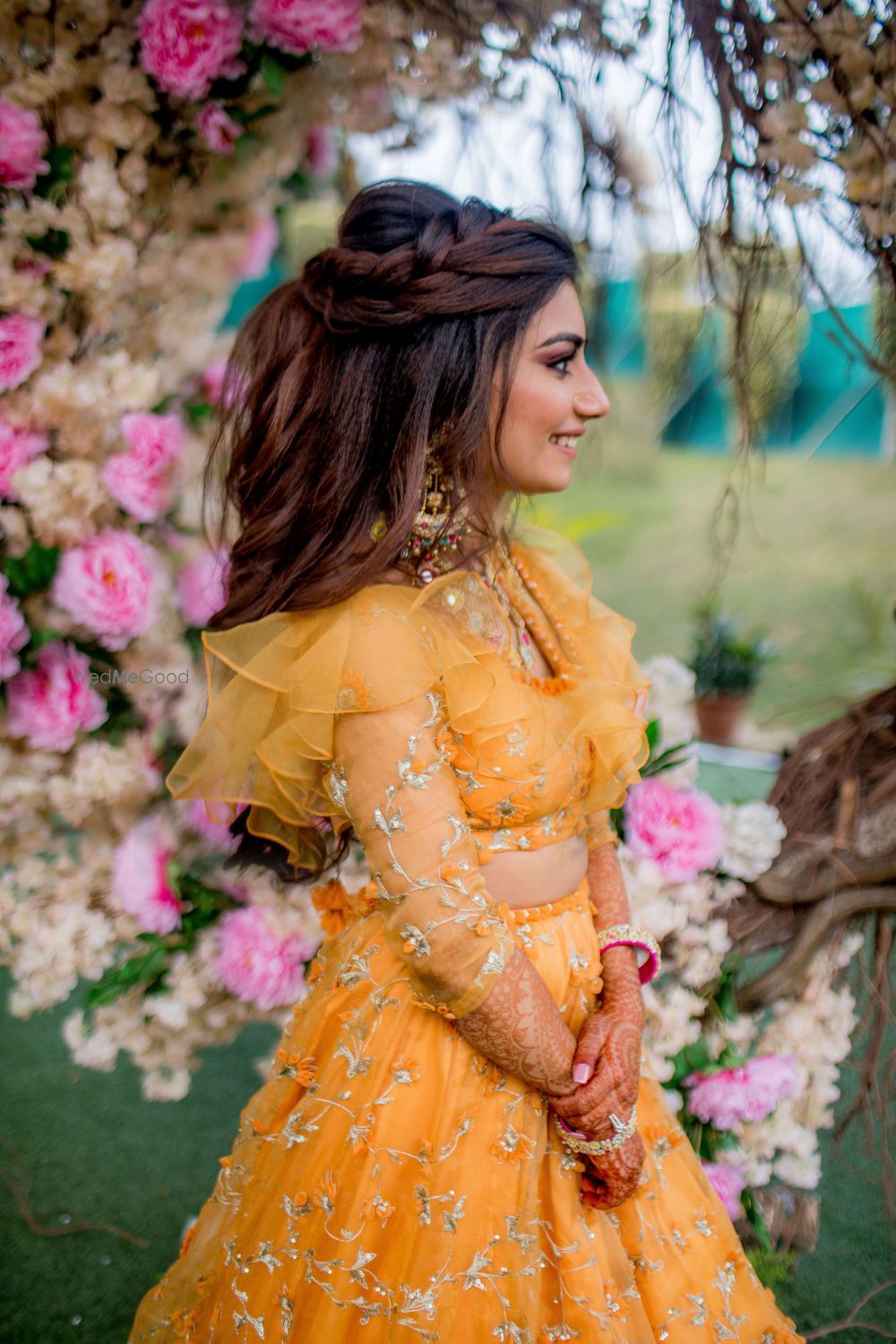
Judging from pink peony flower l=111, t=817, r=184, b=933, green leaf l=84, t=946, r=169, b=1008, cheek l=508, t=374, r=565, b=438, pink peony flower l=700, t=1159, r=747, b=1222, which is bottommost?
pink peony flower l=700, t=1159, r=747, b=1222

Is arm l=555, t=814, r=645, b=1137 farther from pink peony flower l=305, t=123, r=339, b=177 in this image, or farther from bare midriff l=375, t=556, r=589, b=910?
pink peony flower l=305, t=123, r=339, b=177

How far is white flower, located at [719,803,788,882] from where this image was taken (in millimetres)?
1629

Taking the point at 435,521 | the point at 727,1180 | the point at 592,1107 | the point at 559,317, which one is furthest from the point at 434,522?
the point at 727,1180

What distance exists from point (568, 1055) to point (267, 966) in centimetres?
72

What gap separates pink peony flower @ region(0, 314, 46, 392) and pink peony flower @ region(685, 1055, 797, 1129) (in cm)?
166

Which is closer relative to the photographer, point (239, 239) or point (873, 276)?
point (873, 276)

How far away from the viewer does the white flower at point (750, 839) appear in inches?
64.1

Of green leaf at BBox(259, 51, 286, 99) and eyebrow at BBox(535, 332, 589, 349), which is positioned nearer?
eyebrow at BBox(535, 332, 589, 349)

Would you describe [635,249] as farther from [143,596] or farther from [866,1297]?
[866,1297]

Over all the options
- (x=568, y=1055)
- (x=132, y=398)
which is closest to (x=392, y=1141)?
(x=568, y=1055)

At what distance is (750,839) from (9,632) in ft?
4.15

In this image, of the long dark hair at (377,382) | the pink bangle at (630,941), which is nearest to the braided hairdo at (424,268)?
the long dark hair at (377,382)

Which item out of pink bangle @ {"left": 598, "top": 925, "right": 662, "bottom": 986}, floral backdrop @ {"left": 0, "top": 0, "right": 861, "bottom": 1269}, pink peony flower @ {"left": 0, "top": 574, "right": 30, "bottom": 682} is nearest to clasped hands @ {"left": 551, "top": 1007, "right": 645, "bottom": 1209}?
pink bangle @ {"left": 598, "top": 925, "right": 662, "bottom": 986}

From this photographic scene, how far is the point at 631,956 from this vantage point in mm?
1272
